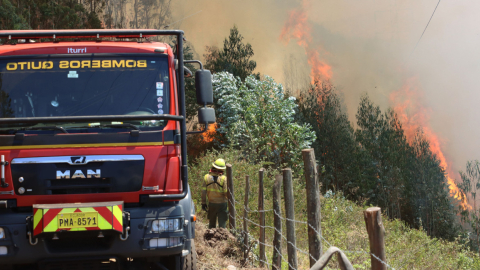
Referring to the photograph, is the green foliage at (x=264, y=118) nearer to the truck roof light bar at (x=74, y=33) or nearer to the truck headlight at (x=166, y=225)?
the truck roof light bar at (x=74, y=33)

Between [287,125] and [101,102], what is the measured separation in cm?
3085

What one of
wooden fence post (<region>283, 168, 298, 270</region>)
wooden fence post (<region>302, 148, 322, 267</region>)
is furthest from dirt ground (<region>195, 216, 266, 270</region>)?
wooden fence post (<region>302, 148, 322, 267</region>)

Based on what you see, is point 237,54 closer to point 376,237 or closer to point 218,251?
point 218,251

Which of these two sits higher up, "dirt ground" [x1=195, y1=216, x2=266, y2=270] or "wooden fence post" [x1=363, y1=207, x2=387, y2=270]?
"wooden fence post" [x1=363, y1=207, x2=387, y2=270]

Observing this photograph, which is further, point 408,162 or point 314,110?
point 314,110

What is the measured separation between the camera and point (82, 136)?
4.39m

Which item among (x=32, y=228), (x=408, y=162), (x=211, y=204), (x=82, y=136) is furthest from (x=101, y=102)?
(x=408, y=162)

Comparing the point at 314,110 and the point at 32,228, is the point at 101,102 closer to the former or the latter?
the point at 32,228

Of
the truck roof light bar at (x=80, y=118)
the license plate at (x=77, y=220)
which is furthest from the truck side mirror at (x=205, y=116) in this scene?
the license plate at (x=77, y=220)

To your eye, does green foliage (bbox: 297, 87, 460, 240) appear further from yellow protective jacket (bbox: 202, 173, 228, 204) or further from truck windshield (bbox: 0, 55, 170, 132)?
truck windshield (bbox: 0, 55, 170, 132)

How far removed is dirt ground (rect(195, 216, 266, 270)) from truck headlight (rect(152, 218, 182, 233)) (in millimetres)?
2327

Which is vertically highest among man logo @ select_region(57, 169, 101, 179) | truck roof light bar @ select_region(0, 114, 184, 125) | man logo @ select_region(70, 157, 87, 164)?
truck roof light bar @ select_region(0, 114, 184, 125)

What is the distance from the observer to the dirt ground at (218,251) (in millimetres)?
6848

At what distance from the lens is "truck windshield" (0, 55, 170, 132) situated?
4598 mm
